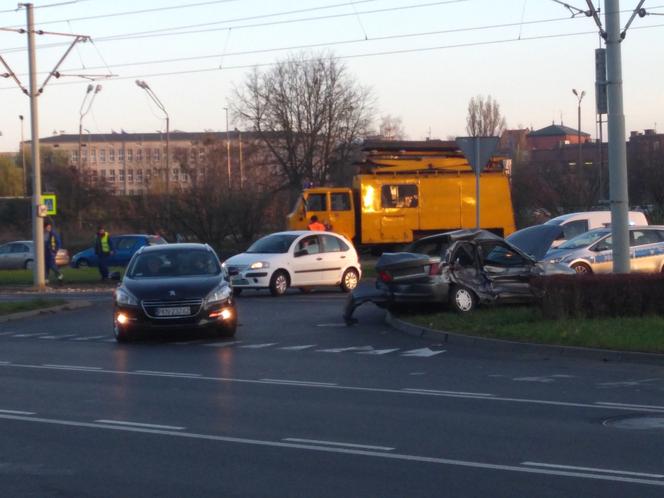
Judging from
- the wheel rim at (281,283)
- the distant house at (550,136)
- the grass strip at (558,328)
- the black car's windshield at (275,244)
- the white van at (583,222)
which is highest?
the distant house at (550,136)

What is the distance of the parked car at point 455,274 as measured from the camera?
18.5 metres

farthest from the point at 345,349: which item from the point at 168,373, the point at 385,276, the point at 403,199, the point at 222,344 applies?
the point at 403,199

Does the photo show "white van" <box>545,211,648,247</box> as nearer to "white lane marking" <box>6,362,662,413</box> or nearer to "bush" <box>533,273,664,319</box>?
"bush" <box>533,273,664,319</box>

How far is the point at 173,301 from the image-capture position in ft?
55.3

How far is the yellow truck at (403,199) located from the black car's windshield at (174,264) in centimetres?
1866

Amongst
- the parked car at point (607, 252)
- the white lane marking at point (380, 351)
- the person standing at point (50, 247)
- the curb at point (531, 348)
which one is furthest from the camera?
the person standing at point (50, 247)

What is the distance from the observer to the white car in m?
25.2

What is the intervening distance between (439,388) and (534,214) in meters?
35.5

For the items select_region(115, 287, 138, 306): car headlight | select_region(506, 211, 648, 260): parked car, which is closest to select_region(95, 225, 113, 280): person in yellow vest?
select_region(506, 211, 648, 260): parked car

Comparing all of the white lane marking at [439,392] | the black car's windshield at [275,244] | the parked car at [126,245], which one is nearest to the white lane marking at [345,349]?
the white lane marking at [439,392]

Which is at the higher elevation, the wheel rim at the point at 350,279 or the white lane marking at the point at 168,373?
the wheel rim at the point at 350,279

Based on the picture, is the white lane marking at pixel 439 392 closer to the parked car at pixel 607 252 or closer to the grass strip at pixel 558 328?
the grass strip at pixel 558 328

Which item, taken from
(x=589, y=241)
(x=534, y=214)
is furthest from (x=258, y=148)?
(x=589, y=241)

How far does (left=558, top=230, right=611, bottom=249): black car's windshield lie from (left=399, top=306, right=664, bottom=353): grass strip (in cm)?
785
